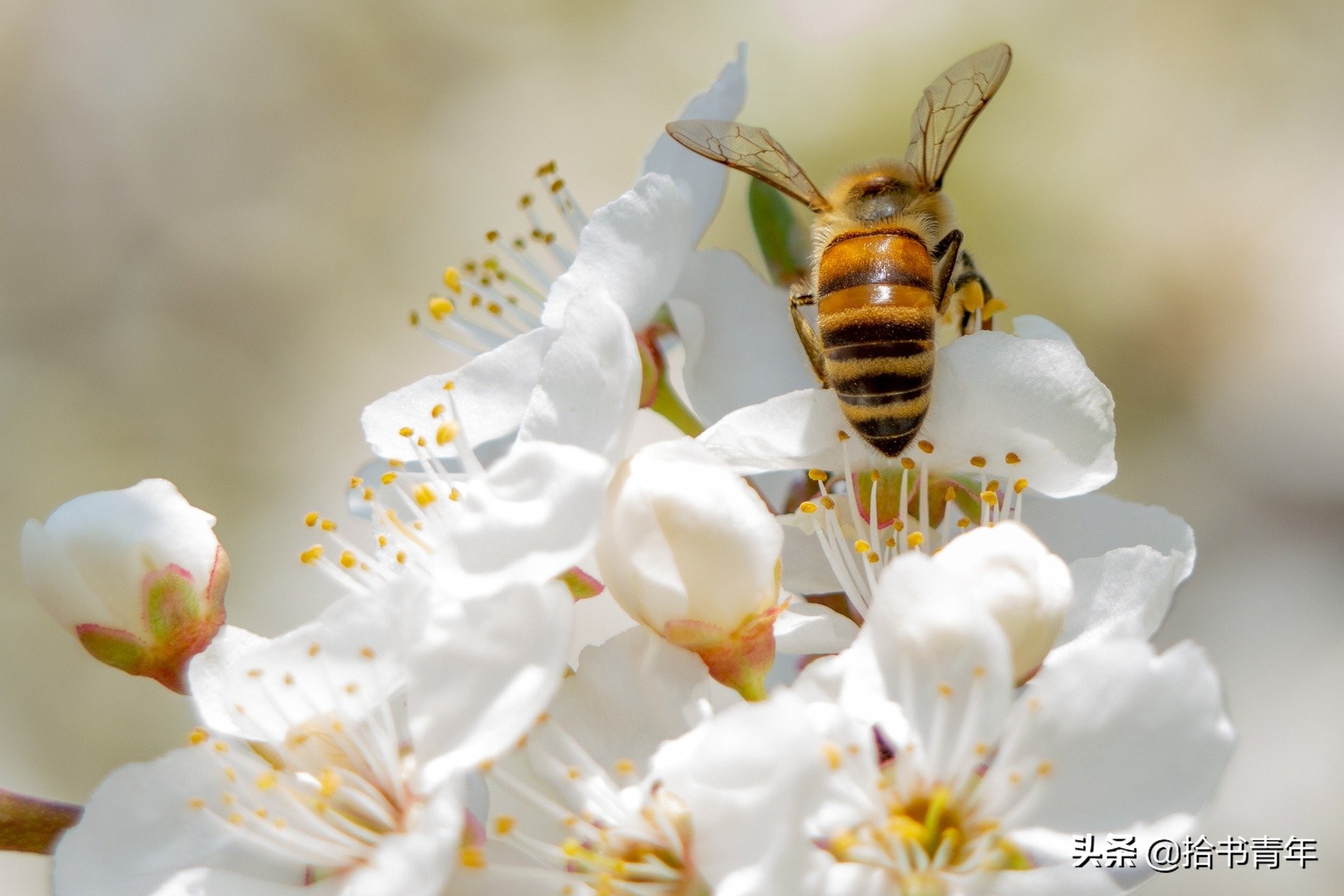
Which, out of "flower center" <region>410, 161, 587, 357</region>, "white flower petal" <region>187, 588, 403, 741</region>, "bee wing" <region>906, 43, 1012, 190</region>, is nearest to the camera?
"white flower petal" <region>187, 588, 403, 741</region>

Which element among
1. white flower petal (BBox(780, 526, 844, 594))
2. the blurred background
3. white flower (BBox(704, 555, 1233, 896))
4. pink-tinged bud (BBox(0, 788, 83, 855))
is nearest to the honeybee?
white flower petal (BBox(780, 526, 844, 594))

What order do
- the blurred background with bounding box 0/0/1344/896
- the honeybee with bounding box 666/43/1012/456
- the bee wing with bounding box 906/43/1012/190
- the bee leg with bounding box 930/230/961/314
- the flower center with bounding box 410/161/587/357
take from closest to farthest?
the honeybee with bounding box 666/43/1012/456
the bee leg with bounding box 930/230/961/314
the bee wing with bounding box 906/43/1012/190
the flower center with bounding box 410/161/587/357
the blurred background with bounding box 0/0/1344/896

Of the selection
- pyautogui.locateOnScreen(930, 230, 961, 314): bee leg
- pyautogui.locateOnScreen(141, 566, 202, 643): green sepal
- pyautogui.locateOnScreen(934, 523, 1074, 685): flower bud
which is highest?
pyautogui.locateOnScreen(930, 230, 961, 314): bee leg

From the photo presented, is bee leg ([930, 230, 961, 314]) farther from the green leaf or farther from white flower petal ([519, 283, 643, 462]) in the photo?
white flower petal ([519, 283, 643, 462])

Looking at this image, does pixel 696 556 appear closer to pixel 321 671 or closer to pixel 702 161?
pixel 321 671

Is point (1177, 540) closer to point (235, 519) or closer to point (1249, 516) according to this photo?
point (1249, 516)
